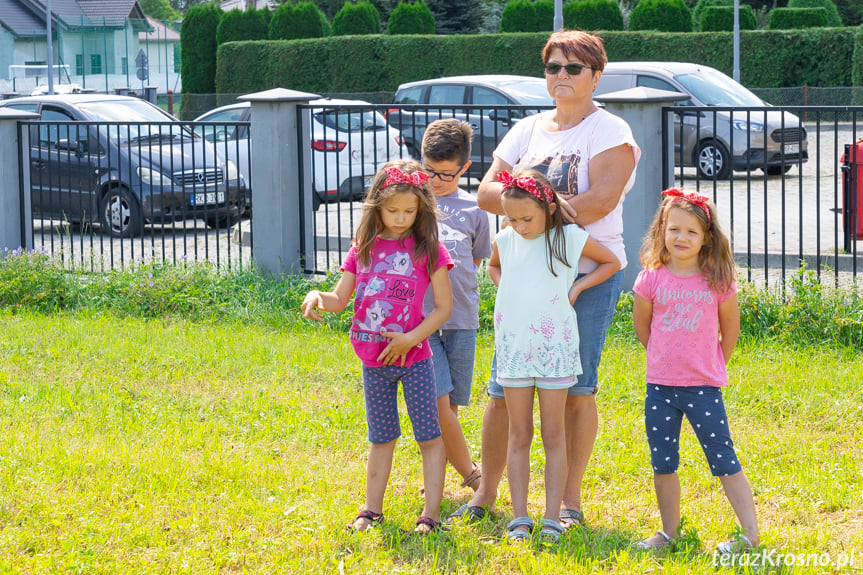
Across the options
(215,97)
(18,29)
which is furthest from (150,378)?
(18,29)

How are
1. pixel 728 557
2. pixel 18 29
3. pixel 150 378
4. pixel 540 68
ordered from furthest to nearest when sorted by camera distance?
pixel 18 29 < pixel 540 68 < pixel 150 378 < pixel 728 557

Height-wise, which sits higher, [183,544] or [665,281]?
[665,281]

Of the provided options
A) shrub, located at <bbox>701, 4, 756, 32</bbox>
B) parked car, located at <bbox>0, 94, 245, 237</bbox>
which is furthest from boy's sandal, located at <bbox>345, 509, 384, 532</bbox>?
shrub, located at <bbox>701, 4, 756, 32</bbox>

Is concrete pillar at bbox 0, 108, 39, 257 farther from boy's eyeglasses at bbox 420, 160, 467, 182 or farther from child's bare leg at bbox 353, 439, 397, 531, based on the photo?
child's bare leg at bbox 353, 439, 397, 531

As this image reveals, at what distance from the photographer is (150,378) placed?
21.1 feet

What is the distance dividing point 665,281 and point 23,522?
2.65m

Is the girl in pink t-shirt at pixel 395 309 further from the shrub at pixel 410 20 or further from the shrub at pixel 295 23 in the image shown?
the shrub at pixel 295 23

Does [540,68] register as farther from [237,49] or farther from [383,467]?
[383,467]

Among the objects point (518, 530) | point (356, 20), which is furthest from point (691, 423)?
point (356, 20)

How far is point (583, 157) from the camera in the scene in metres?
3.94

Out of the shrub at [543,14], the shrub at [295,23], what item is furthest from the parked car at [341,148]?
the shrub at [295,23]

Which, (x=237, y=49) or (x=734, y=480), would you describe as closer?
(x=734, y=480)

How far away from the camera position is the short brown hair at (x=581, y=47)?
3.97m

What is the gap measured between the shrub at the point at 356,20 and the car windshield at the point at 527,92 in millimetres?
23914
